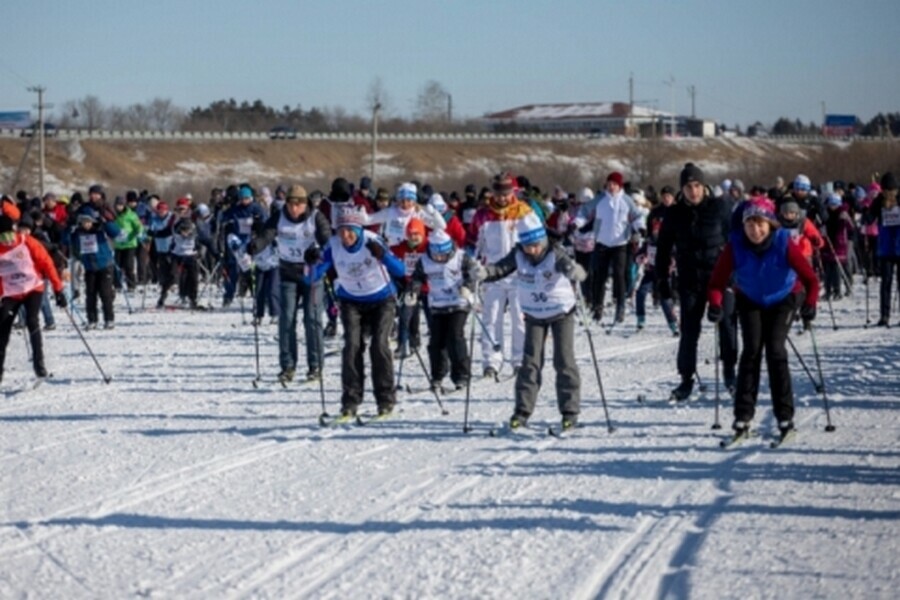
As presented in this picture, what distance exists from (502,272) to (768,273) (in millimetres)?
2343

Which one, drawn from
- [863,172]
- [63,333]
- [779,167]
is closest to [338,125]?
[779,167]

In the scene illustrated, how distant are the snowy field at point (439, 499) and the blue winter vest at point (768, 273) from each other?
1123mm

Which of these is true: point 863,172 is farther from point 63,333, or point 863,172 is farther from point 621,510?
point 621,510

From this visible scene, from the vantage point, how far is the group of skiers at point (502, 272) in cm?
1071

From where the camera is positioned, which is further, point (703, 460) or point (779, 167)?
point (779, 167)

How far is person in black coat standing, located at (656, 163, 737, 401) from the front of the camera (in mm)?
12625

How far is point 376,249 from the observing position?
1226 centimetres

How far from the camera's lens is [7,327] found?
15.2m

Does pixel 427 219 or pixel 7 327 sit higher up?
pixel 427 219

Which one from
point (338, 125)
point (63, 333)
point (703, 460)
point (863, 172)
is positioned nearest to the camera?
point (703, 460)

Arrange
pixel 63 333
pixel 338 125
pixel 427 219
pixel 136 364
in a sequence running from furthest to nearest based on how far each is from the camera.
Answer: pixel 338 125 → pixel 63 333 → pixel 136 364 → pixel 427 219

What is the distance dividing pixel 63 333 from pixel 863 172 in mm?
54623

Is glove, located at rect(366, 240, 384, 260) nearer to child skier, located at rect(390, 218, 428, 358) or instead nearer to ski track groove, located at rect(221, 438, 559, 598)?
child skier, located at rect(390, 218, 428, 358)

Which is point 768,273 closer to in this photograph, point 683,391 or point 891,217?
point 683,391
